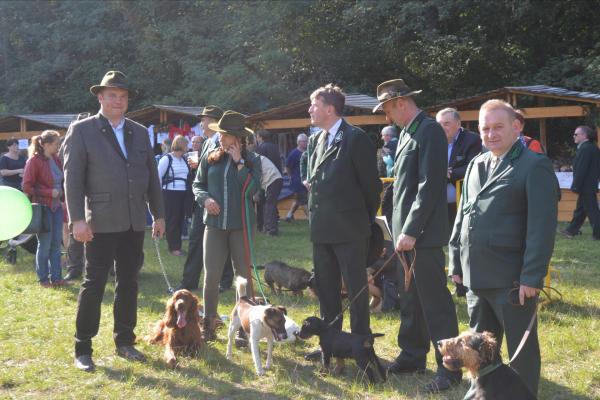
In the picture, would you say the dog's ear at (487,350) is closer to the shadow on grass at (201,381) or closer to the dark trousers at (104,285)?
the shadow on grass at (201,381)

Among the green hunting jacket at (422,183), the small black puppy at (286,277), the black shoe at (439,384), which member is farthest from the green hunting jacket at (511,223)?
the small black puppy at (286,277)

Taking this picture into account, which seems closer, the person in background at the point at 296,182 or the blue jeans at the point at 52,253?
the blue jeans at the point at 52,253

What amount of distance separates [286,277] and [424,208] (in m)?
3.53

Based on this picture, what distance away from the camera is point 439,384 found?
4.55 metres

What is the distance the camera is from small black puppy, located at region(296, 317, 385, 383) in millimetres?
4758

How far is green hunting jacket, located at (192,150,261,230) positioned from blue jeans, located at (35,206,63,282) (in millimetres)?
3210

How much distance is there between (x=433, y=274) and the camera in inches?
183

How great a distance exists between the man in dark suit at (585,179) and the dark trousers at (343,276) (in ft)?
25.7

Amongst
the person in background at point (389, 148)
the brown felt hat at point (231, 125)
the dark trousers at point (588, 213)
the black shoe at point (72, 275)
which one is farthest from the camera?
the dark trousers at point (588, 213)

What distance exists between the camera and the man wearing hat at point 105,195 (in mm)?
5027

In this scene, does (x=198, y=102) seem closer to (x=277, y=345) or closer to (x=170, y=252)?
(x=170, y=252)

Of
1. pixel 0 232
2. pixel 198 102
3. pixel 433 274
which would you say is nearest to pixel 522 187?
pixel 433 274

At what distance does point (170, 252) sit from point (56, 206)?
269 centimetres

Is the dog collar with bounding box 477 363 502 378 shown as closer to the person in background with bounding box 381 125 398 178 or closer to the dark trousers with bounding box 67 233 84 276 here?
the person in background with bounding box 381 125 398 178
